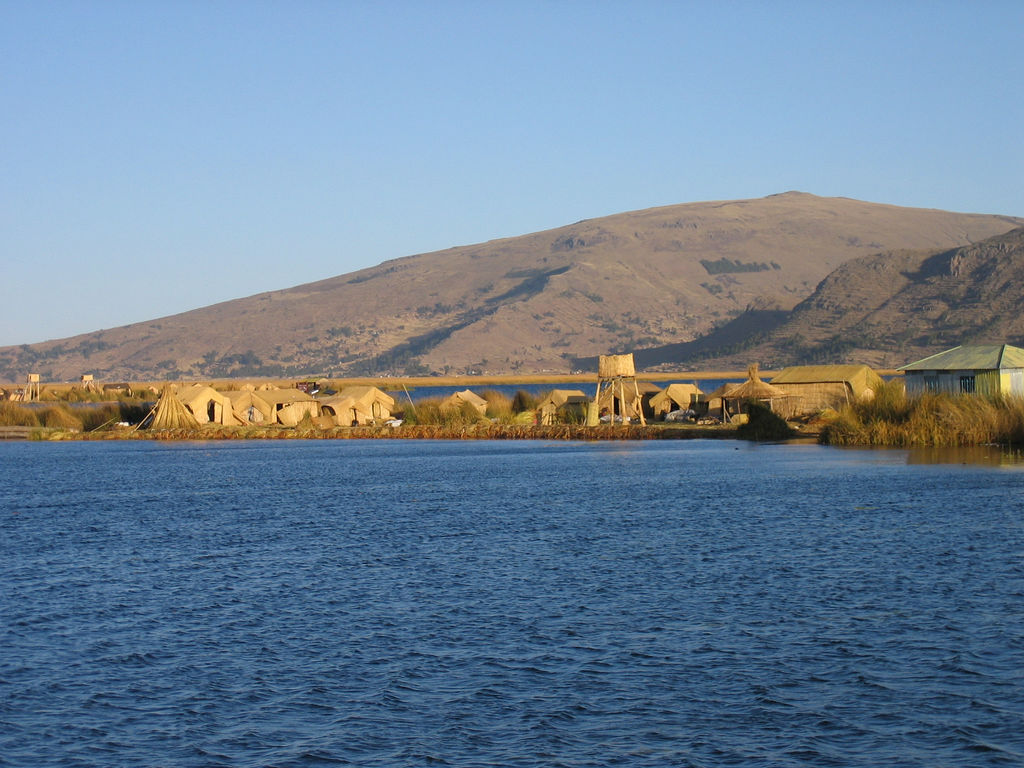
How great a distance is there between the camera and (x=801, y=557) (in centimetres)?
2155

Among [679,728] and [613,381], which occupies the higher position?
[613,381]

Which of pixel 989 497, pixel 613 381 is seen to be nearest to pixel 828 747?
pixel 989 497

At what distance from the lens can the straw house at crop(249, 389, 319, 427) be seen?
7044cm

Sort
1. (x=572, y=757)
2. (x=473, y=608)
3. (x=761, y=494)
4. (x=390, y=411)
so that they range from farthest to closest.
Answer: (x=390, y=411) → (x=761, y=494) → (x=473, y=608) → (x=572, y=757)

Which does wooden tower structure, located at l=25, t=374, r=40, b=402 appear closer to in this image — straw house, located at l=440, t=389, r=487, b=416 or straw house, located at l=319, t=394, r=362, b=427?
straw house, located at l=319, t=394, r=362, b=427

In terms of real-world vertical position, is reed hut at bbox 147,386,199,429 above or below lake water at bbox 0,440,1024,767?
above

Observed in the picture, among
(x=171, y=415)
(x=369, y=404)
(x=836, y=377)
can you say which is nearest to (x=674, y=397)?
(x=836, y=377)

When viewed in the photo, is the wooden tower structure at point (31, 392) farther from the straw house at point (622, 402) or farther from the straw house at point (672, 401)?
the straw house at point (672, 401)

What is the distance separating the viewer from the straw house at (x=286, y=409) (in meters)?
70.4

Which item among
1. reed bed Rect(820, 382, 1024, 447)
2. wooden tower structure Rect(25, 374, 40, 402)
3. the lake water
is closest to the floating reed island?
reed bed Rect(820, 382, 1024, 447)

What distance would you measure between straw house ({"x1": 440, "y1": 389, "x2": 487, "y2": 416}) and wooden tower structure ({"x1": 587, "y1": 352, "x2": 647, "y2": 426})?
6.94 m

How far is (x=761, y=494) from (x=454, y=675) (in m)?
19.1

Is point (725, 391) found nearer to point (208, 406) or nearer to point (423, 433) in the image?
point (423, 433)

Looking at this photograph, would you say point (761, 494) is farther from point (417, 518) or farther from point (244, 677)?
point (244, 677)
